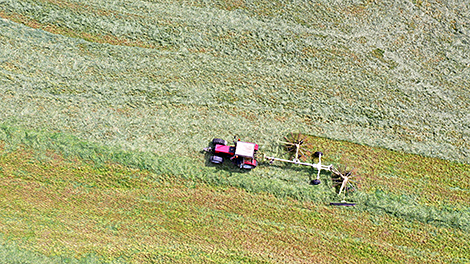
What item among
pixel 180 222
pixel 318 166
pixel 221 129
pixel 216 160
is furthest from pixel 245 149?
pixel 180 222

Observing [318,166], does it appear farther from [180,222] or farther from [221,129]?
[180,222]

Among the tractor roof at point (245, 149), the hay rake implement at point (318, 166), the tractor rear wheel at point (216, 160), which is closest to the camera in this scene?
the tractor roof at point (245, 149)

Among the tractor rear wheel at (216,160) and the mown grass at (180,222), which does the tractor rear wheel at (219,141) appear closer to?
the tractor rear wheel at (216,160)

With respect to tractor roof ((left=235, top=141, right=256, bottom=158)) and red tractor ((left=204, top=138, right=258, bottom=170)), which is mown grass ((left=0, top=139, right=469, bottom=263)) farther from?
tractor roof ((left=235, top=141, right=256, bottom=158))

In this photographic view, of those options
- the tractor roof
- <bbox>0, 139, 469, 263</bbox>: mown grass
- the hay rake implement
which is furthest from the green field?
the tractor roof

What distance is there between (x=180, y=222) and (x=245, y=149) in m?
4.23

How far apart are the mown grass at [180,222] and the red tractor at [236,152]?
145 centimetres

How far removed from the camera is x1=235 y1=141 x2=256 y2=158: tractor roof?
10.5 metres

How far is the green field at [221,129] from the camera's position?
1141 centimetres

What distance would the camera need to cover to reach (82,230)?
1138 cm

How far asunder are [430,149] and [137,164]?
12516 millimetres

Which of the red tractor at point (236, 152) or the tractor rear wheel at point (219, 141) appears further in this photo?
the tractor rear wheel at point (219, 141)

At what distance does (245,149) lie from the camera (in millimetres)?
10609

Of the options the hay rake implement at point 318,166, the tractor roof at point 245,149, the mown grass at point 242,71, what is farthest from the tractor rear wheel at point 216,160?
the hay rake implement at point 318,166
